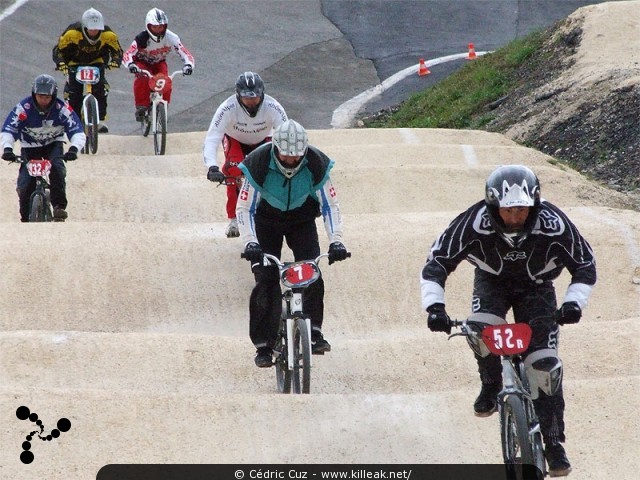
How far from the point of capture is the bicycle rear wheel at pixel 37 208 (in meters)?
12.9

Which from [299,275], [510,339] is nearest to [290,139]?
[299,275]

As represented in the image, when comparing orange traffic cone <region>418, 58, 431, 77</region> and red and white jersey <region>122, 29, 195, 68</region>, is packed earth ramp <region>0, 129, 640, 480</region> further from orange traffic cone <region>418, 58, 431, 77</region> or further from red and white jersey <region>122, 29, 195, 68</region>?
orange traffic cone <region>418, 58, 431, 77</region>

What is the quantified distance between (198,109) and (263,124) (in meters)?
13.2

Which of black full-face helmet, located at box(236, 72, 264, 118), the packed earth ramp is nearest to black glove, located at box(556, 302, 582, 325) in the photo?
the packed earth ramp

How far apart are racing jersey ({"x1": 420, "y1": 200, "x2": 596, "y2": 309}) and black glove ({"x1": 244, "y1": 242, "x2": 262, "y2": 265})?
192 cm

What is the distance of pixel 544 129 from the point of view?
744 inches

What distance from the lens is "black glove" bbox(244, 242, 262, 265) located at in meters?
8.62

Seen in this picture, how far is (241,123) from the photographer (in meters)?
11.6

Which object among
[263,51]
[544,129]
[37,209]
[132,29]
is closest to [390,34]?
[263,51]

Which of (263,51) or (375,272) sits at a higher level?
(375,272)

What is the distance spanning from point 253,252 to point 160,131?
883 cm

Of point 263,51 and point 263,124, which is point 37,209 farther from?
point 263,51

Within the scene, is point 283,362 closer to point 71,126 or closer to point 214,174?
point 214,174

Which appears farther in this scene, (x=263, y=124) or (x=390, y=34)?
Answer: (x=390, y=34)
